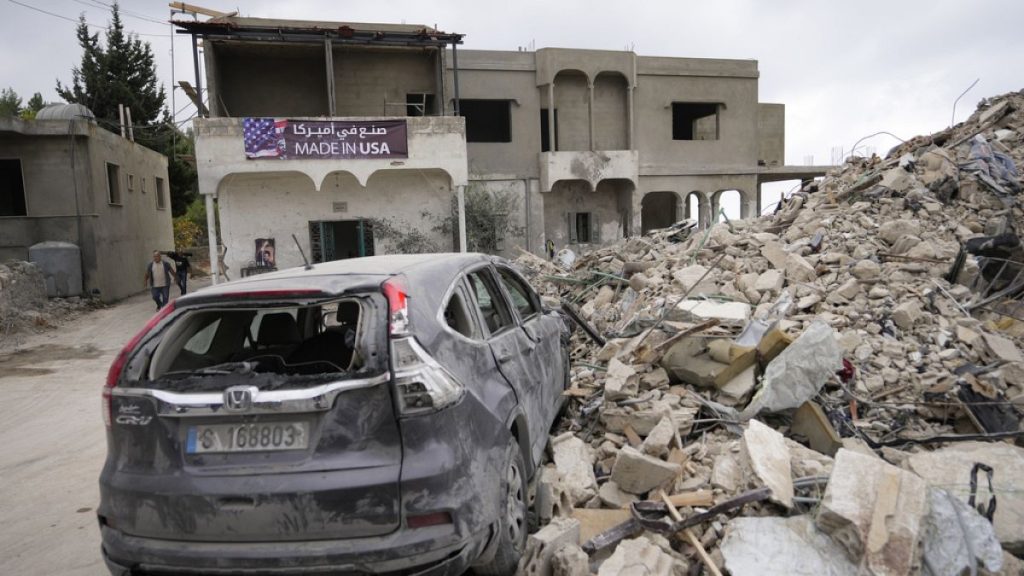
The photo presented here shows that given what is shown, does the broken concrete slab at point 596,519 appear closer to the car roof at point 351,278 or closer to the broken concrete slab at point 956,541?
the broken concrete slab at point 956,541

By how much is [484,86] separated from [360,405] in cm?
2013

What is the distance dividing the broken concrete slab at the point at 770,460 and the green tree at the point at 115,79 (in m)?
38.1

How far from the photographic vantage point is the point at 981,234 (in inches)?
331

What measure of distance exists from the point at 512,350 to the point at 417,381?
119cm

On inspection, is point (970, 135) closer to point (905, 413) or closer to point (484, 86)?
point (905, 413)

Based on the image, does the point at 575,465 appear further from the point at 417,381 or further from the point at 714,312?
the point at 714,312

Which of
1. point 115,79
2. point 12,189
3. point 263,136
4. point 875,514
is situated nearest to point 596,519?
point 875,514

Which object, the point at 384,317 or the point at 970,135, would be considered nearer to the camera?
the point at 384,317

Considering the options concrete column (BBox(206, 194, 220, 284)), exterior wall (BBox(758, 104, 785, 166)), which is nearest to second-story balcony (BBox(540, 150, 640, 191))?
exterior wall (BBox(758, 104, 785, 166))

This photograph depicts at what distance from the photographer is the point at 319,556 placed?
247 cm

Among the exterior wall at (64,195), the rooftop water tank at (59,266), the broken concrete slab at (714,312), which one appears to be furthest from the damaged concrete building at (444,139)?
the broken concrete slab at (714,312)

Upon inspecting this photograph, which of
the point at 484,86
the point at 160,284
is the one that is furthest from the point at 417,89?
the point at 160,284

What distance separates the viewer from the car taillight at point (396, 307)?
268 centimetres

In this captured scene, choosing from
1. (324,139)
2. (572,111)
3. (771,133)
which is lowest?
(324,139)
